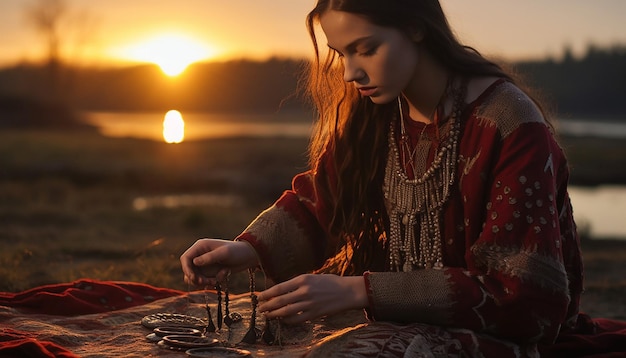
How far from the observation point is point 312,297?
113 inches

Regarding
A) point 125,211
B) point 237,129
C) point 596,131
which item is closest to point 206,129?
point 237,129

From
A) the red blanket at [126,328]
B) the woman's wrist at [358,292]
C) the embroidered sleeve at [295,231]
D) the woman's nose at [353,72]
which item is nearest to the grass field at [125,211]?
the red blanket at [126,328]

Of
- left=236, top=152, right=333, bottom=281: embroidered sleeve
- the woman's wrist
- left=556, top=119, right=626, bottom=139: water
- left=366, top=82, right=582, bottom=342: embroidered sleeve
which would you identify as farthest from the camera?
left=556, top=119, right=626, bottom=139: water

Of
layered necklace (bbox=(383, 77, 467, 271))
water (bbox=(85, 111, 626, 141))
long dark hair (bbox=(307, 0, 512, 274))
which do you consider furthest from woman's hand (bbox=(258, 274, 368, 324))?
water (bbox=(85, 111, 626, 141))

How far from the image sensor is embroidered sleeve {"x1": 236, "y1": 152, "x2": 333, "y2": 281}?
3.64 meters

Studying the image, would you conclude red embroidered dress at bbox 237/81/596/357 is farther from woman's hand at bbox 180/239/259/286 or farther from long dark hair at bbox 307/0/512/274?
woman's hand at bbox 180/239/259/286

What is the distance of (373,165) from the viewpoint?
3.48 metres

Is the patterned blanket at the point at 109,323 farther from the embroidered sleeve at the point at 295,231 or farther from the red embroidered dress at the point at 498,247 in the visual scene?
the red embroidered dress at the point at 498,247

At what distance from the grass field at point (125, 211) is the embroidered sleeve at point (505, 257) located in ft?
5.08

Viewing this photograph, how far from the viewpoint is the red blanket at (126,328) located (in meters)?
2.92

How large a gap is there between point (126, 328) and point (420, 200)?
1.37m

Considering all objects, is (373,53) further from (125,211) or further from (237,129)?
(237,129)

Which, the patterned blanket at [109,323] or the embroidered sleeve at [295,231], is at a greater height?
the embroidered sleeve at [295,231]

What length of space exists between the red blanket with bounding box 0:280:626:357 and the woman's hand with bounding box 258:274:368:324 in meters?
0.09
